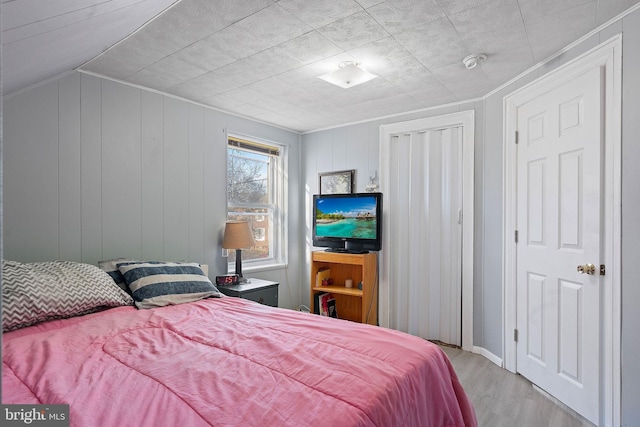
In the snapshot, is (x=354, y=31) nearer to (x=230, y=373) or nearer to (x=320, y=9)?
(x=320, y=9)

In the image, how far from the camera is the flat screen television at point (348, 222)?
12.4ft

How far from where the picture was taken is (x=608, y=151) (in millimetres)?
2111

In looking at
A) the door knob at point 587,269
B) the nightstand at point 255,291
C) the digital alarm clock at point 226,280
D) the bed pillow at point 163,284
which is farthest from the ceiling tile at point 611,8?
the digital alarm clock at point 226,280

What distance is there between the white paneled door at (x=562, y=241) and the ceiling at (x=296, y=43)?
1.47 ft

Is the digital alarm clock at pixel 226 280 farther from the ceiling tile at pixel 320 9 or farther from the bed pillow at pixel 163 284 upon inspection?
the ceiling tile at pixel 320 9

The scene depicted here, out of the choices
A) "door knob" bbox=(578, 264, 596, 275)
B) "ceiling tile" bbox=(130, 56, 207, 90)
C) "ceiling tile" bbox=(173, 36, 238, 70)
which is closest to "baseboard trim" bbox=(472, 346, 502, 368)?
"door knob" bbox=(578, 264, 596, 275)

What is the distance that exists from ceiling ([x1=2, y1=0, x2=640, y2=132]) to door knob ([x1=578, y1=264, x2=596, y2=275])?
4.73 ft

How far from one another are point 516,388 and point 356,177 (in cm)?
252

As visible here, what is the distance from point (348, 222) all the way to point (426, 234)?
0.83m

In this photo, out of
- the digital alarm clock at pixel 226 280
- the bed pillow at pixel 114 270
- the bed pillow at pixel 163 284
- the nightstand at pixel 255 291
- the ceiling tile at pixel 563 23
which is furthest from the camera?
the digital alarm clock at pixel 226 280

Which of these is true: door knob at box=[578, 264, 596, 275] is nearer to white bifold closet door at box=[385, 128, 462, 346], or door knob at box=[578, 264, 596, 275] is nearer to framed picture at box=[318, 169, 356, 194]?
white bifold closet door at box=[385, 128, 462, 346]

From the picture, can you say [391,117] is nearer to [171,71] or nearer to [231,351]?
[171,71]

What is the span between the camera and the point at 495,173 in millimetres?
3162

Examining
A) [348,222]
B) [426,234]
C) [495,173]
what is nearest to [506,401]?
[426,234]
